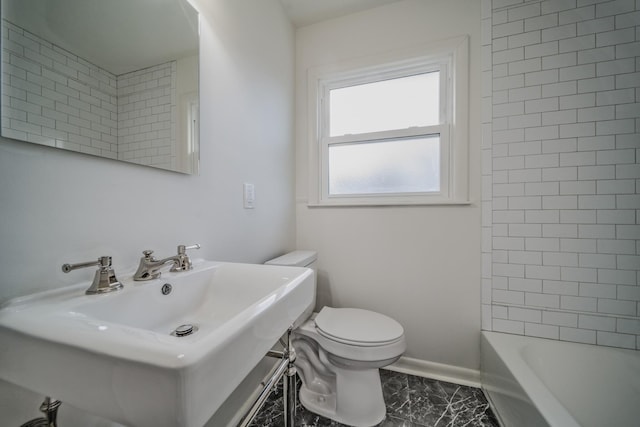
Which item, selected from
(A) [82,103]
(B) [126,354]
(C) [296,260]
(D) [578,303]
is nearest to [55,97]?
Result: (A) [82,103]

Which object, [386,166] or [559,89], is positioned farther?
[386,166]

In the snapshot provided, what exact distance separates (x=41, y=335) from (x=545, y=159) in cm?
197

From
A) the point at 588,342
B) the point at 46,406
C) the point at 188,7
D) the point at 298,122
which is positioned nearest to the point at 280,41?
the point at 298,122

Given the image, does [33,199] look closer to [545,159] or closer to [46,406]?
[46,406]

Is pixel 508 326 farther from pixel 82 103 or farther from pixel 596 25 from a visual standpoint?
pixel 82 103

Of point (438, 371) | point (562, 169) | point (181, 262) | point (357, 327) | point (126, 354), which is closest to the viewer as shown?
point (126, 354)

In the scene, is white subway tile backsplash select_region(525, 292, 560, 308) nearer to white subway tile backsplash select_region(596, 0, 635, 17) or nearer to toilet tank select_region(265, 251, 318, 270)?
toilet tank select_region(265, 251, 318, 270)

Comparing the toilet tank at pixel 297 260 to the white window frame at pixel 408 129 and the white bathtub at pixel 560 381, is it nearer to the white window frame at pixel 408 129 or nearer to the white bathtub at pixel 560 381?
the white window frame at pixel 408 129

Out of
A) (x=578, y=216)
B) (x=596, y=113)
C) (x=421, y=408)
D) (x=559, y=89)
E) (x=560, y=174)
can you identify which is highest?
(x=559, y=89)

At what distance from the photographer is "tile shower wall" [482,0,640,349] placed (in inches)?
47.5

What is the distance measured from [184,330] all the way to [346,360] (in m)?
0.74

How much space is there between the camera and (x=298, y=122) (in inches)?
69.9

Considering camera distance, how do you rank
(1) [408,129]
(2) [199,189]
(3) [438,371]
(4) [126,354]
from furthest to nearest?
(1) [408,129], (3) [438,371], (2) [199,189], (4) [126,354]

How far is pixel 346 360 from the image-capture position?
1069 millimetres
